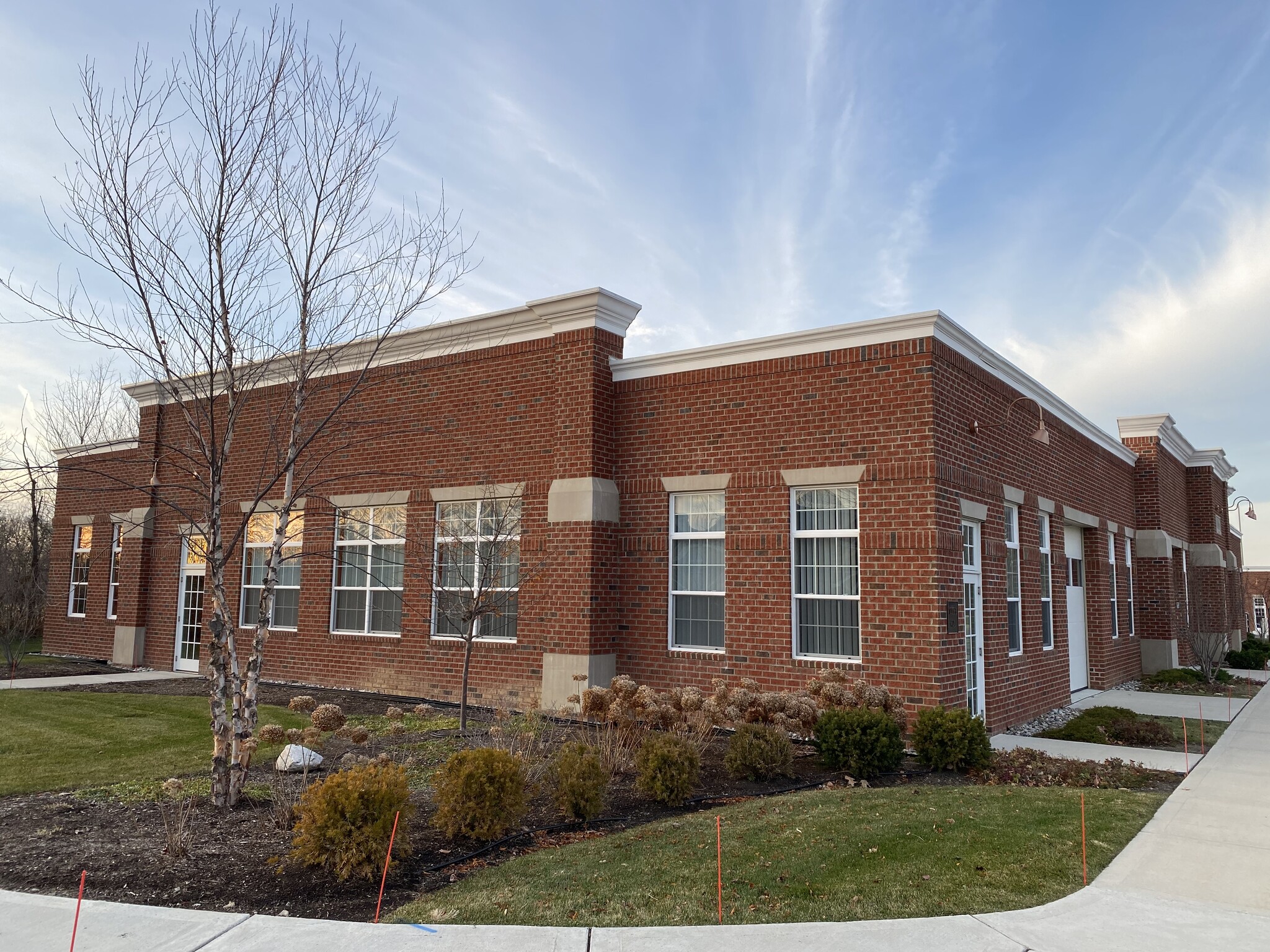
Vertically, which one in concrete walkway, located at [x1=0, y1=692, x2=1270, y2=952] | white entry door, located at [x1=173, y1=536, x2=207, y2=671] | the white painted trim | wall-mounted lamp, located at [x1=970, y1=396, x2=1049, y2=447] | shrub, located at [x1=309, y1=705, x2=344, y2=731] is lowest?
concrete walkway, located at [x1=0, y1=692, x2=1270, y2=952]

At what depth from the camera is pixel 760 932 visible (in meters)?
4.89

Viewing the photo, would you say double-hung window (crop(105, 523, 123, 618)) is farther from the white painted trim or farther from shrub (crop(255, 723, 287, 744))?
shrub (crop(255, 723, 287, 744))

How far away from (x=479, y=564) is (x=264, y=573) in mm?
5377

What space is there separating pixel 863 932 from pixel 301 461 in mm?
14004

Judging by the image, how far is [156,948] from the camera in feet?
15.3

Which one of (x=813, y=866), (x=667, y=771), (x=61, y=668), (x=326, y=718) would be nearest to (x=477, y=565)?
(x=326, y=718)

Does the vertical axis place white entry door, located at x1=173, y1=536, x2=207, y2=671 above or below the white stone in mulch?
above

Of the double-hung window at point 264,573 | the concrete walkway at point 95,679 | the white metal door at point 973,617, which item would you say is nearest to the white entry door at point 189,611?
the concrete walkway at point 95,679

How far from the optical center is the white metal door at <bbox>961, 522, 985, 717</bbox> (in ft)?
40.3

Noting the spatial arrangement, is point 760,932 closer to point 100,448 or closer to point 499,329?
point 499,329

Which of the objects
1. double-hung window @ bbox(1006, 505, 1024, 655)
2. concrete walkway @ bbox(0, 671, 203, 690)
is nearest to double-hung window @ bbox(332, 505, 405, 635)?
concrete walkway @ bbox(0, 671, 203, 690)

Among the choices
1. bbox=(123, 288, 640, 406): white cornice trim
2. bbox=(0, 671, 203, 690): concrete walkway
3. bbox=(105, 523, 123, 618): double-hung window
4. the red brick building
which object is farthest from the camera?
bbox=(105, 523, 123, 618): double-hung window

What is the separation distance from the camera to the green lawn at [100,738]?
367 inches

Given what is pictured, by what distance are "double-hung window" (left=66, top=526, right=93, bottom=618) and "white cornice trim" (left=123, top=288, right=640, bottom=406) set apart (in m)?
9.23
